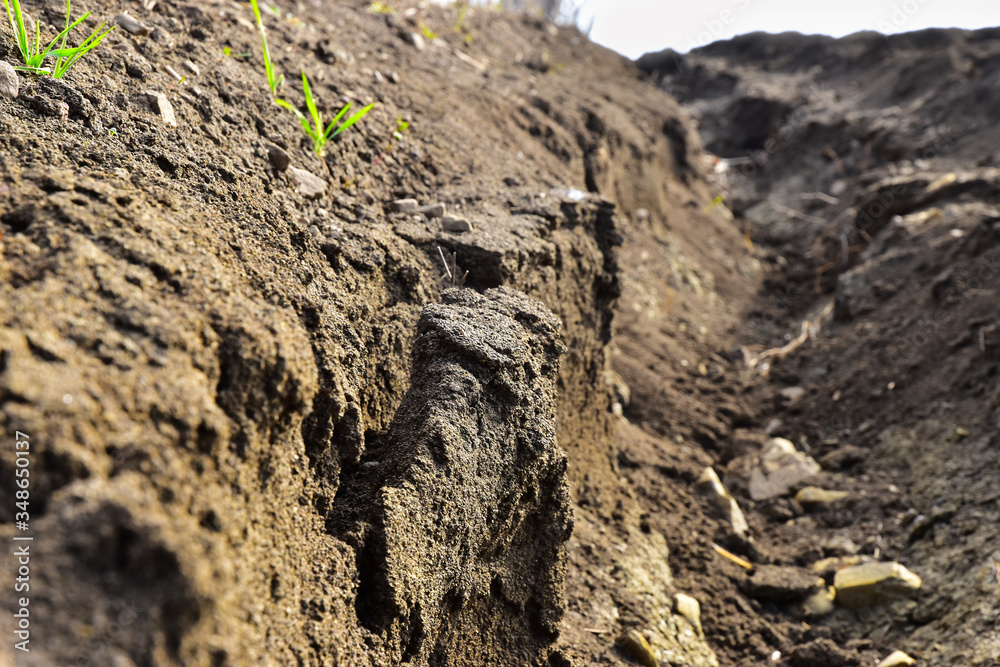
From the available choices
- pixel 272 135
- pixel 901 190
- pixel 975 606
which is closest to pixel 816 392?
pixel 975 606

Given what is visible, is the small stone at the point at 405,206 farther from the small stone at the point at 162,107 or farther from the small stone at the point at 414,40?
the small stone at the point at 414,40

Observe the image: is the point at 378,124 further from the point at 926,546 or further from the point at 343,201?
the point at 926,546

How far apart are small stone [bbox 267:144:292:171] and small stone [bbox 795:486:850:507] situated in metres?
2.71

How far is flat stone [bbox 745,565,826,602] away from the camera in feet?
8.70

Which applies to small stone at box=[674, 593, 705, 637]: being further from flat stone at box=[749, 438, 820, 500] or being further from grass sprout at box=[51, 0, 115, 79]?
grass sprout at box=[51, 0, 115, 79]

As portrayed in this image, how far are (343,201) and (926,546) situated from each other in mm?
2606

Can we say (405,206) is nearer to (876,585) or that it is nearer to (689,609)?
(689,609)

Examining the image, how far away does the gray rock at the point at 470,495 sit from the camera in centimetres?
134

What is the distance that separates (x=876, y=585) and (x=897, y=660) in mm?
318

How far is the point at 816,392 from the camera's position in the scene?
4.01 metres

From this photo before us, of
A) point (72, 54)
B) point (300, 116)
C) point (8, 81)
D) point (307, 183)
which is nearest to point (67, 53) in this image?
point (72, 54)

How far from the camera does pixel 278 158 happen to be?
6.21 feet

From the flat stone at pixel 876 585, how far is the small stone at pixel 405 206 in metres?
2.13

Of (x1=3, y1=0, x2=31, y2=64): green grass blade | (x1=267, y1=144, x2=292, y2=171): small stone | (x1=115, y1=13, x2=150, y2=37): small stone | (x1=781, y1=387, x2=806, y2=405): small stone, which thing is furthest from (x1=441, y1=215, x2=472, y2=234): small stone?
(x1=781, y1=387, x2=806, y2=405): small stone
